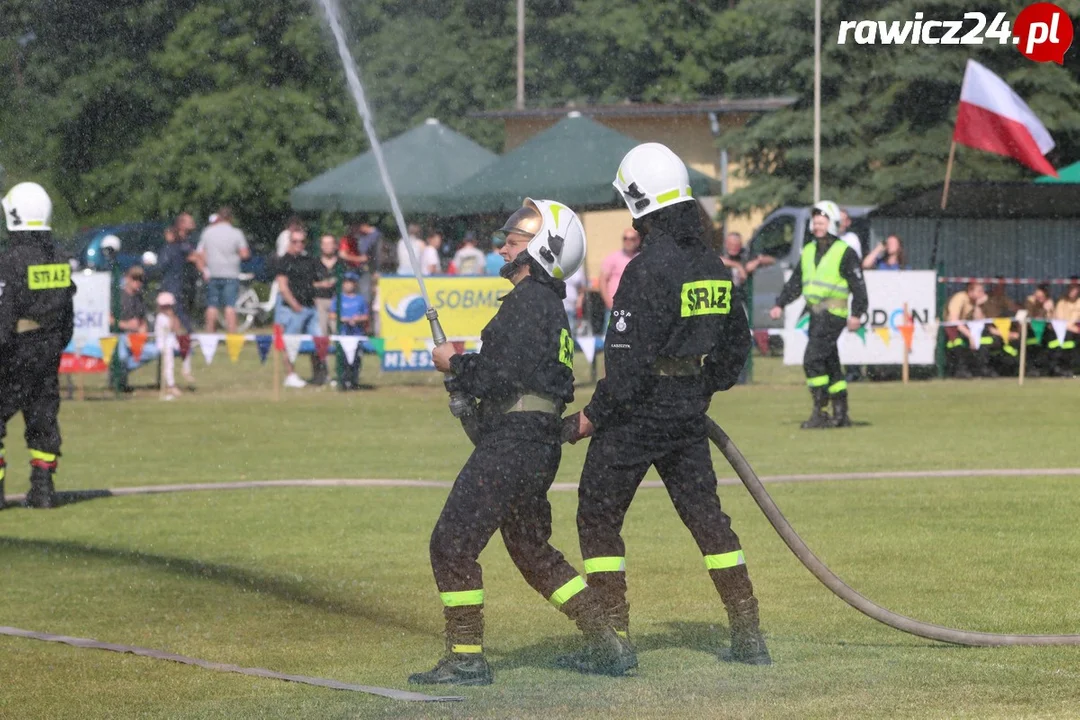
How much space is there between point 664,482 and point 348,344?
15.8 m

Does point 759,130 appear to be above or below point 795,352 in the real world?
above

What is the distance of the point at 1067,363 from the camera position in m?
25.6

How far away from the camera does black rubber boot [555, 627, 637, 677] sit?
7.37 m

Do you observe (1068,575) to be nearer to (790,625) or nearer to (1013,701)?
(790,625)

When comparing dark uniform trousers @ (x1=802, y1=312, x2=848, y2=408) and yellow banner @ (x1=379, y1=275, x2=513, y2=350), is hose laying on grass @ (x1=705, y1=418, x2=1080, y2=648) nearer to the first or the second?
dark uniform trousers @ (x1=802, y1=312, x2=848, y2=408)

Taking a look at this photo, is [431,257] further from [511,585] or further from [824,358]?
[511,585]

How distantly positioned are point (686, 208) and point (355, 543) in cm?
466

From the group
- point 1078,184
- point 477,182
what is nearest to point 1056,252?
point 1078,184

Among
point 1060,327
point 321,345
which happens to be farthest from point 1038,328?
point 321,345

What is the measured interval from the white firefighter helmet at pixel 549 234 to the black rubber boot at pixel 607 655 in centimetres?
144

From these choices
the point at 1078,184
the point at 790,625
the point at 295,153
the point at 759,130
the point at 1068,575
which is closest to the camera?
the point at 790,625

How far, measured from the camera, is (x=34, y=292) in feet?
42.4

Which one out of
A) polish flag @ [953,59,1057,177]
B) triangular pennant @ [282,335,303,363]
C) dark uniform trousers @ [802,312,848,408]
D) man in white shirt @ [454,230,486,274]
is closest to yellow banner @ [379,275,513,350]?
triangular pennant @ [282,335,303,363]

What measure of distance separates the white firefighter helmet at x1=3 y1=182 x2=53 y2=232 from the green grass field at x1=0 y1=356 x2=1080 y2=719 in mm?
2049
